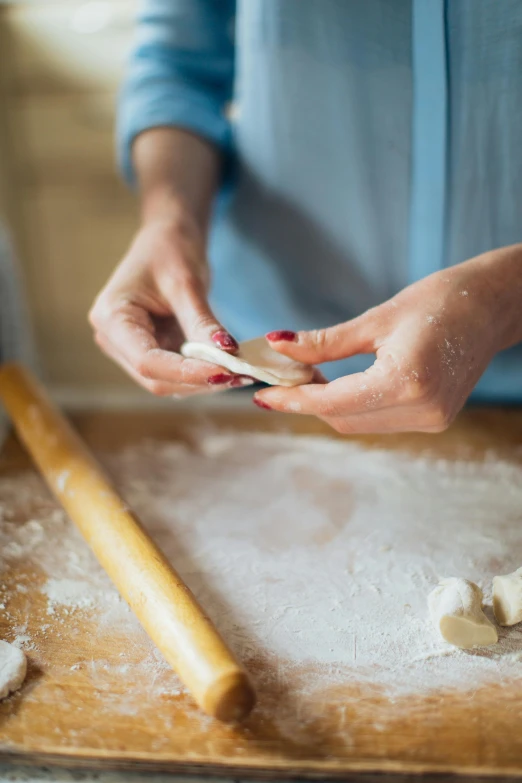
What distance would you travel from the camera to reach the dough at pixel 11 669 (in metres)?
0.53

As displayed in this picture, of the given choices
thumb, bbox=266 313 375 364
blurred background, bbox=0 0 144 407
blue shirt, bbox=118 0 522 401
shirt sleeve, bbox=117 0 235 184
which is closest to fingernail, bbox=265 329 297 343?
thumb, bbox=266 313 375 364

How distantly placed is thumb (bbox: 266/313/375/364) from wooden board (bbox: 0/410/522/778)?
0.89ft

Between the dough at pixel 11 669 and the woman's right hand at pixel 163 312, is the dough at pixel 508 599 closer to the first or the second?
the woman's right hand at pixel 163 312

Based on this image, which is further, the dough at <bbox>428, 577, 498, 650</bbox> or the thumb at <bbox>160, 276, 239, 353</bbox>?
the thumb at <bbox>160, 276, 239, 353</bbox>

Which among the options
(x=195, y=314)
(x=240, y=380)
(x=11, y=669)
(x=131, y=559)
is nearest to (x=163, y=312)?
(x=195, y=314)

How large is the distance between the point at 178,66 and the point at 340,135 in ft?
0.93

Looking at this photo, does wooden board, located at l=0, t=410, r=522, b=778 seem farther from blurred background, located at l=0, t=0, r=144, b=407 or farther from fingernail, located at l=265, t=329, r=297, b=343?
blurred background, located at l=0, t=0, r=144, b=407

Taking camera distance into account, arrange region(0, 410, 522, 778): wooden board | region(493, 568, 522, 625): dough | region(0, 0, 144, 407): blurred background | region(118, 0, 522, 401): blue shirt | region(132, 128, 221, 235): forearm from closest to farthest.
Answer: region(0, 410, 522, 778): wooden board, region(493, 568, 522, 625): dough, region(118, 0, 522, 401): blue shirt, region(132, 128, 221, 235): forearm, region(0, 0, 144, 407): blurred background

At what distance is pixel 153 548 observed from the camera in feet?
2.07

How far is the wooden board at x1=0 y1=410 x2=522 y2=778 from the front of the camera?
1.57 ft

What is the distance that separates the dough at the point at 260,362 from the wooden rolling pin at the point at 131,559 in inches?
7.0

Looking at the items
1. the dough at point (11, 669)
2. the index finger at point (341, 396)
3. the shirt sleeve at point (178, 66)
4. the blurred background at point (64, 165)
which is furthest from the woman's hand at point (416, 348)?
the blurred background at point (64, 165)

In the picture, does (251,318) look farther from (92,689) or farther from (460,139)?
(92,689)

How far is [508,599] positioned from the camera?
58 cm
